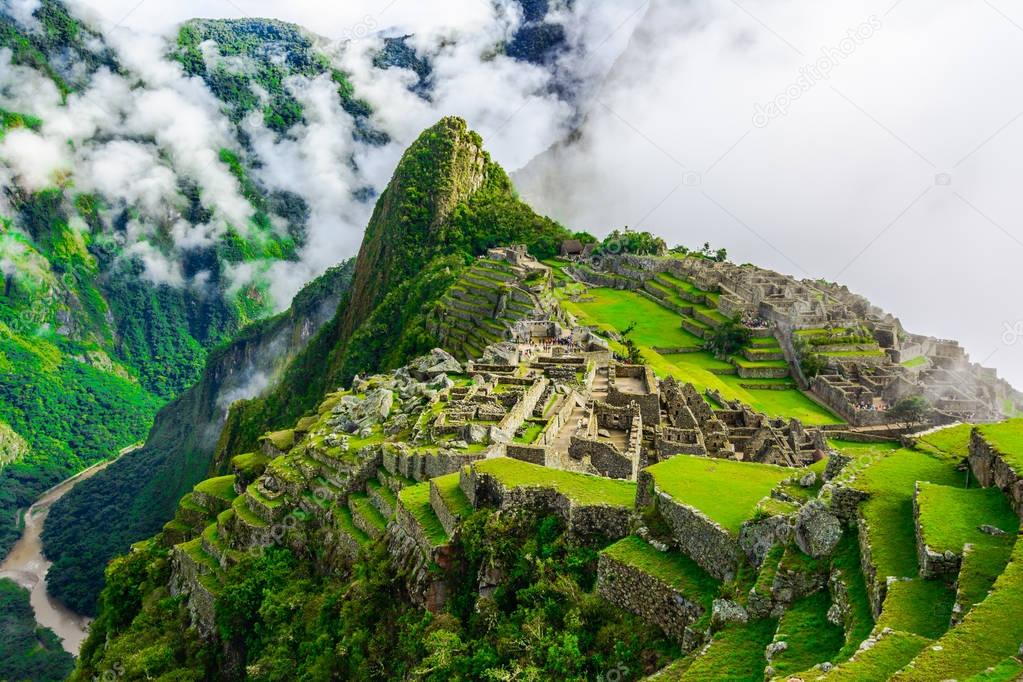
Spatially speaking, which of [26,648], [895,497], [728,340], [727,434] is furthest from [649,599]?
[26,648]

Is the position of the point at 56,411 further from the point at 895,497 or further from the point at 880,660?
the point at 880,660

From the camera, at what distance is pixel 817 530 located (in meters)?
10.5

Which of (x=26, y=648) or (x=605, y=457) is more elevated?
(x=605, y=457)

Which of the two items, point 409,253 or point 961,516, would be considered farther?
point 409,253

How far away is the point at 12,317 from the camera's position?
161 metres

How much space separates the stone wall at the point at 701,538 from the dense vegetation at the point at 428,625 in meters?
1.40

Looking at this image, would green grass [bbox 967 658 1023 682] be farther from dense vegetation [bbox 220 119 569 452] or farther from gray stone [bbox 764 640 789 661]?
dense vegetation [bbox 220 119 569 452]

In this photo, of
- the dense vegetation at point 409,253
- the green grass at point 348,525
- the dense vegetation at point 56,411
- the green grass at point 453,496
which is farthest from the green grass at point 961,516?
the dense vegetation at point 56,411

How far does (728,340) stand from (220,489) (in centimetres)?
4537

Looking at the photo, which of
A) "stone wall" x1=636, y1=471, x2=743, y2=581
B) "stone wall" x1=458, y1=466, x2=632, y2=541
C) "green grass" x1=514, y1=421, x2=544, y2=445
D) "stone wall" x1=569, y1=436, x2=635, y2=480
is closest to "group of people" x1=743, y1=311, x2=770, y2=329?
"green grass" x1=514, y1=421, x2=544, y2=445

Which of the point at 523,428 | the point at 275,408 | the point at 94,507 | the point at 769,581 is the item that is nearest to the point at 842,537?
the point at 769,581

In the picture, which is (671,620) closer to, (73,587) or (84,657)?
(84,657)

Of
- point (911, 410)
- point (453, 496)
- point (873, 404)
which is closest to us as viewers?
point (453, 496)

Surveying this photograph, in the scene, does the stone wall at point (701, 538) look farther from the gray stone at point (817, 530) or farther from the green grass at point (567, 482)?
the green grass at point (567, 482)
